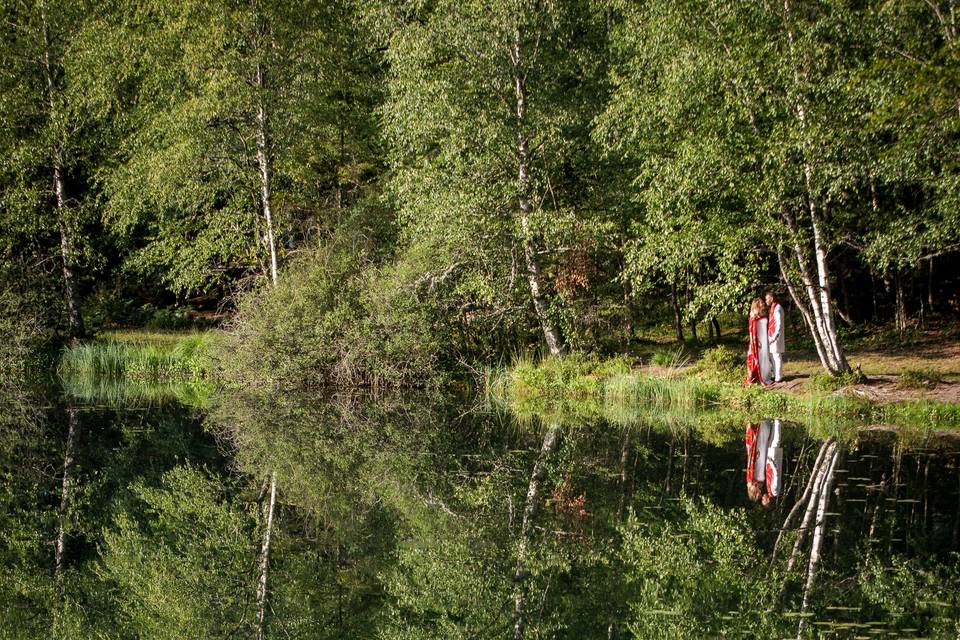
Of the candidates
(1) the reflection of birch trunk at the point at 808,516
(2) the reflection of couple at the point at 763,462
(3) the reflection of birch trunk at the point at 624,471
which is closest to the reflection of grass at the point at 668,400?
(2) the reflection of couple at the point at 763,462

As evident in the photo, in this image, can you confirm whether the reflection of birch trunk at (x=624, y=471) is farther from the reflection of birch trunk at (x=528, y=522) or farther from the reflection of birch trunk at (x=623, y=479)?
the reflection of birch trunk at (x=528, y=522)

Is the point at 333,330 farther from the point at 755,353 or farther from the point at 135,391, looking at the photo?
the point at 755,353

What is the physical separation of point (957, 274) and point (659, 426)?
1559cm

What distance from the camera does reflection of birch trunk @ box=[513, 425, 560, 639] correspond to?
24.1ft

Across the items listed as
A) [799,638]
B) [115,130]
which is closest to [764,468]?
[799,638]

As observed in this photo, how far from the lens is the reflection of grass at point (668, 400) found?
16.5 metres

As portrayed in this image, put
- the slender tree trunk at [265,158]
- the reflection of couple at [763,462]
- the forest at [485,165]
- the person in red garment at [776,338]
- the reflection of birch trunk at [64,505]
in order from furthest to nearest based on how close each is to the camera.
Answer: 1. the slender tree trunk at [265,158]
2. the person in red garment at [776,338]
3. the forest at [485,165]
4. the reflection of couple at [763,462]
5. the reflection of birch trunk at [64,505]

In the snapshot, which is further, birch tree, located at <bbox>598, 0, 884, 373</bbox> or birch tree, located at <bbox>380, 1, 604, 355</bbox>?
birch tree, located at <bbox>380, 1, 604, 355</bbox>

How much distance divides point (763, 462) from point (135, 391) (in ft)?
55.3

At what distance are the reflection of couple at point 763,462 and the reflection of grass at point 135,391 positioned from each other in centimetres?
1161

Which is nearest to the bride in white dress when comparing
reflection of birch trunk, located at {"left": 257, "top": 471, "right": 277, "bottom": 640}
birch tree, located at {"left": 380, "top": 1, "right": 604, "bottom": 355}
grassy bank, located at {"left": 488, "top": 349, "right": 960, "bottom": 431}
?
grassy bank, located at {"left": 488, "top": 349, "right": 960, "bottom": 431}

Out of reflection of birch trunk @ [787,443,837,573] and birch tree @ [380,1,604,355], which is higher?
birch tree @ [380,1,604,355]

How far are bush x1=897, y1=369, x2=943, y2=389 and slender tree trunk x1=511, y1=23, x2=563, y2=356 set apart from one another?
7.82 metres

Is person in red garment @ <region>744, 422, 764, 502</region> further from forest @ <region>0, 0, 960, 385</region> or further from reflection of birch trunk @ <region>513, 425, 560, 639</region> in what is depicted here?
forest @ <region>0, 0, 960, 385</region>
